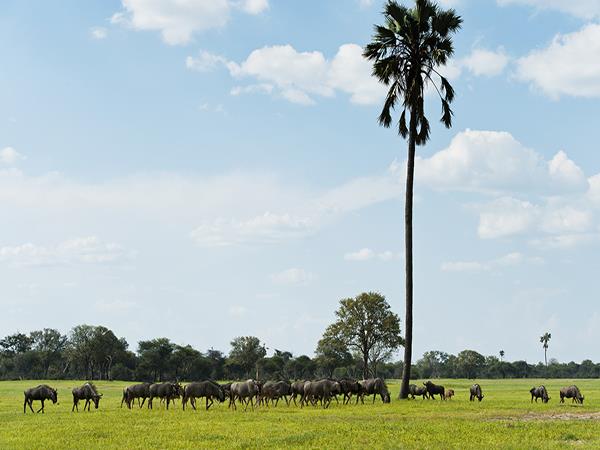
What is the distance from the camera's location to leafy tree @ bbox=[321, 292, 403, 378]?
3637 inches

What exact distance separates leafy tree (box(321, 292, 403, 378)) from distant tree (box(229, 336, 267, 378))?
2215 inches

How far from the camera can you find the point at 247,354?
14962 cm

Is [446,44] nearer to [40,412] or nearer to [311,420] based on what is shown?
[311,420]

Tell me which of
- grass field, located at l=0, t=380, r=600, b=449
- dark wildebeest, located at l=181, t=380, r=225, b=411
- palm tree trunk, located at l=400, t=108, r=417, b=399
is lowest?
grass field, located at l=0, t=380, r=600, b=449

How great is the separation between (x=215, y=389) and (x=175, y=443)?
19.1 m

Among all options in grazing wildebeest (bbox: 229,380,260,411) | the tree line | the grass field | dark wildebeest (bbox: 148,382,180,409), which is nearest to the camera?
the grass field

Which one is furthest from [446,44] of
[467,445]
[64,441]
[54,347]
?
[54,347]

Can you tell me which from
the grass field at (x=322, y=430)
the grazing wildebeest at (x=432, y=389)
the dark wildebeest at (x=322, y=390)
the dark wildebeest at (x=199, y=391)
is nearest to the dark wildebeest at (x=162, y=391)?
the dark wildebeest at (x=199, y=391)

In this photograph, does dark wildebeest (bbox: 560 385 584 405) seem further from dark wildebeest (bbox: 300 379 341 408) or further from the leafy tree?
the leafy tree

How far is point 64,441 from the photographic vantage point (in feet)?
76.7

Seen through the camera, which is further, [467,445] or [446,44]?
[446,44]

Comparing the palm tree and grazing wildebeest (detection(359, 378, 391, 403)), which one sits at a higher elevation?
the palm tree

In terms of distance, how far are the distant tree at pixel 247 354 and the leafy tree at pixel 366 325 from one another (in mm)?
56257

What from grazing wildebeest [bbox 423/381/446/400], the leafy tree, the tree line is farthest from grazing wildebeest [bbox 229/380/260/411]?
the tree line
